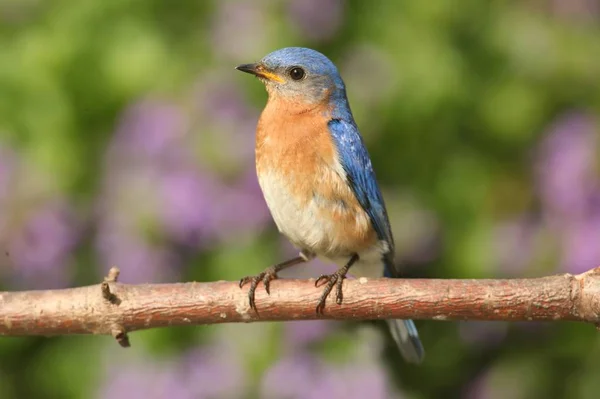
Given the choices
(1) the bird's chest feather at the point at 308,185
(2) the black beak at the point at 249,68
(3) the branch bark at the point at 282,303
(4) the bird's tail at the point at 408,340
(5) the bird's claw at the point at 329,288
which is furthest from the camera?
(4) the bird's tail at the point at 408,340

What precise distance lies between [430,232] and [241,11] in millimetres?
1264

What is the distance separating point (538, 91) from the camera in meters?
4.86

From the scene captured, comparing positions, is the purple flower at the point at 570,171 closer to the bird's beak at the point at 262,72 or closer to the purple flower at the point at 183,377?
the bird's beak at the point at 262,72

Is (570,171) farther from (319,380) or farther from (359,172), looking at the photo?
(319,380)

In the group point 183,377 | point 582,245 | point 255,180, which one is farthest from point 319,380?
point 582,245

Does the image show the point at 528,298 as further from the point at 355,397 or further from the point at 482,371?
the point at 482,371

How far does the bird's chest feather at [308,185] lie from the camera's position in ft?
12.3

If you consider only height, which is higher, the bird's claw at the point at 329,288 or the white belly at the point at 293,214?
the white belly at the point at 293,214

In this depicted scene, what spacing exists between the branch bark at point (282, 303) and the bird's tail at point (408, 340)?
2.87 feet

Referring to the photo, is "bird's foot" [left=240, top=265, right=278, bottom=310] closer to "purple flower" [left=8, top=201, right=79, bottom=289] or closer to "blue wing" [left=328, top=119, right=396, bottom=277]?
"blue wing" [left=328, top=119, right=396, bottom=277]

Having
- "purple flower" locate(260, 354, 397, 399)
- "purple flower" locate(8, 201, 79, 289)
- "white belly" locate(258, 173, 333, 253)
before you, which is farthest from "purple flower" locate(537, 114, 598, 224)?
"purple flower" locate(8, 201, 79, 289)

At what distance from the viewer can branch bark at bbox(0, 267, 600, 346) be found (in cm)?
317

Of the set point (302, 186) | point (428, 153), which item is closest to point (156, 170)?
point (302, 186)


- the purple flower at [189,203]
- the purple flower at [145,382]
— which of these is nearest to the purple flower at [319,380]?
the purple flower at [145,382]
